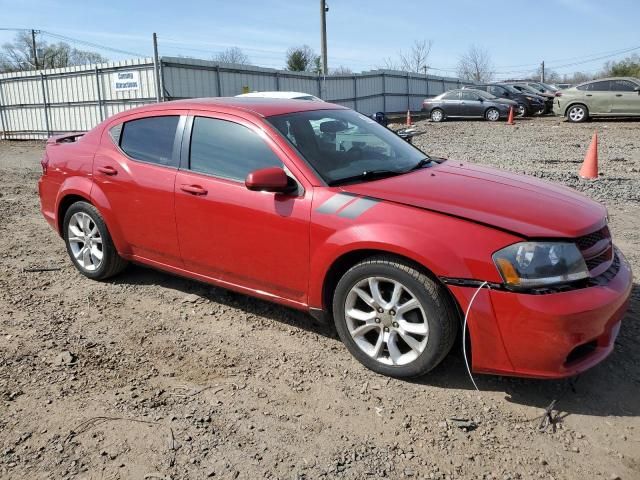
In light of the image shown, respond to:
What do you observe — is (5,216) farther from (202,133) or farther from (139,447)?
(139,447)

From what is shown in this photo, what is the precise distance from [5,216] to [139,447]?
6.23 meters

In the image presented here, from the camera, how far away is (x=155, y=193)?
4.20 meters

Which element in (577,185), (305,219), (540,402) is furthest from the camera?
(577,185)

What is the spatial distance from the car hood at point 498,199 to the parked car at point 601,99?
18.3 metres

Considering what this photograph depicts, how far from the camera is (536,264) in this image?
285 cm

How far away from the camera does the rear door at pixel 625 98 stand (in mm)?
19125

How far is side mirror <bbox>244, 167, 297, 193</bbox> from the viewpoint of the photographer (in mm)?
3406

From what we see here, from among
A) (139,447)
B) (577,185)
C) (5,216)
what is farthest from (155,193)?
(577,185)

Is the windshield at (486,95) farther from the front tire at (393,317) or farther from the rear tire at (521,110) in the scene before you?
the front tire at (393,317)

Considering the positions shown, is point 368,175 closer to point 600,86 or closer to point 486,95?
point 600,86

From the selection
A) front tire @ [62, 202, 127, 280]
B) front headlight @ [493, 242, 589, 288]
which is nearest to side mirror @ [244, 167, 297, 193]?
front headlight @ [493, 242, 589, 288]

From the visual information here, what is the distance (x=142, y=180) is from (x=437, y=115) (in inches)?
864

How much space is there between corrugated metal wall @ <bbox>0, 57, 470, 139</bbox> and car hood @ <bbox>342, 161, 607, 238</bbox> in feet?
51.4

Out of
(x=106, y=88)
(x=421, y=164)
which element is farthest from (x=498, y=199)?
(x=106, y=88)
